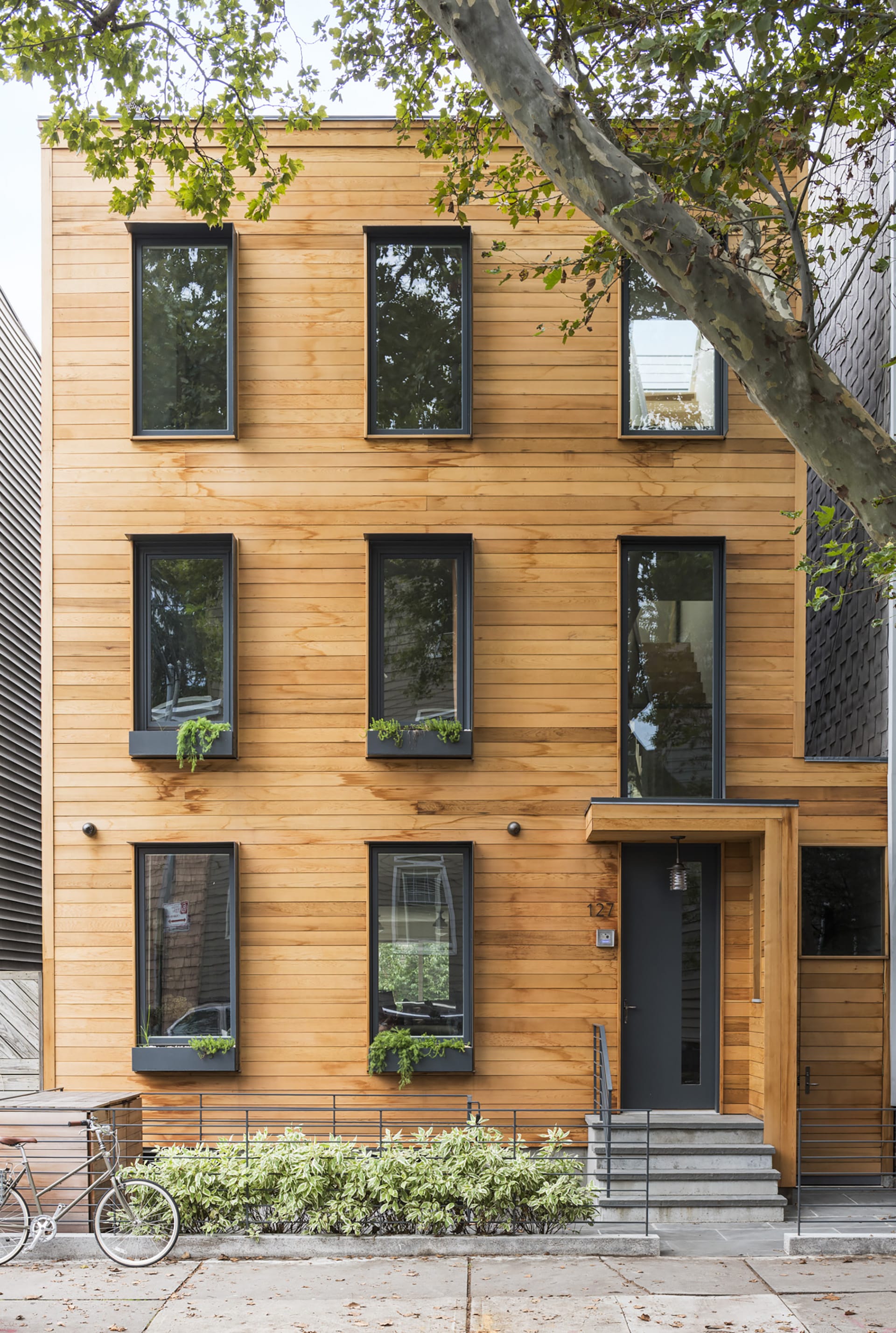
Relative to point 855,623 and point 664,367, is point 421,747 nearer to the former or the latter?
point 664,367

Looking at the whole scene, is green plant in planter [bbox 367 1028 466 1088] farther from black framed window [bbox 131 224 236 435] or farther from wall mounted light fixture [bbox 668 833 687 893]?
black framed window [bbox 131 224 236 435]

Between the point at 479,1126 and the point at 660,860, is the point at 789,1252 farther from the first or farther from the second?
the point at 660,860

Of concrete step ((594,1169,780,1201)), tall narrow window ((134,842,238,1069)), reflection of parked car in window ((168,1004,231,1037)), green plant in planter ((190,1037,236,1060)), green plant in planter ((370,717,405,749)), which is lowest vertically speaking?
concrete step ((594,1169,780,1201))

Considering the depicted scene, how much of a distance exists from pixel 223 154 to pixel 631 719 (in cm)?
660

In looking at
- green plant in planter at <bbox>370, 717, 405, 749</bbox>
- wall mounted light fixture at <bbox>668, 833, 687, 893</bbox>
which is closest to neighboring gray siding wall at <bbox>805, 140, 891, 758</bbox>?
wall mounted light fixture at <bbox>668, 833, 687, 893</bbox>

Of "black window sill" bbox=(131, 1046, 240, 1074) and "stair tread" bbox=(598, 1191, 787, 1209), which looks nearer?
"stair tread" bbox=(598, 1191, 787, 1209)

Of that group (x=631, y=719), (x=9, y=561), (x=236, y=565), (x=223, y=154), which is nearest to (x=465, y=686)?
(x=631, y=719)

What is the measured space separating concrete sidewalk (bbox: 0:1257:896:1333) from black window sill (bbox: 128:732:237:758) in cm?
422

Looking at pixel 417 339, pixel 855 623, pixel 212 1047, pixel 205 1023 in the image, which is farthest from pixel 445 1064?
pixel 417 339

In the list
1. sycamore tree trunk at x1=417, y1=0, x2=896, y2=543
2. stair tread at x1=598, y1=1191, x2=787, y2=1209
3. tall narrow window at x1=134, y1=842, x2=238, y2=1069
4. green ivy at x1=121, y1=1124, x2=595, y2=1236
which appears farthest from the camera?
tall narrow window at x1=134, y1=842, x2=238, y2=1069

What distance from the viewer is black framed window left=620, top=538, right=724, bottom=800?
10742 mm

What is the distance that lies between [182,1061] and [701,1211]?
181 inches

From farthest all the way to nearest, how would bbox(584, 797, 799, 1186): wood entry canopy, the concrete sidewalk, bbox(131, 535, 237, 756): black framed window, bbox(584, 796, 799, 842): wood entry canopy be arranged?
bbox(131, 535, 237, 756): black framed window < bbox(584, 796, 799, 842): wood entry canopy < bbox(584, 797, 799, 1186): wood entry canopy < the concrete sidewalk

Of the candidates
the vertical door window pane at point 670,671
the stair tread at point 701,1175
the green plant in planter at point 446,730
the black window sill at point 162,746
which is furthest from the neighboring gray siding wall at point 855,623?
the black window sill at point 162,746
